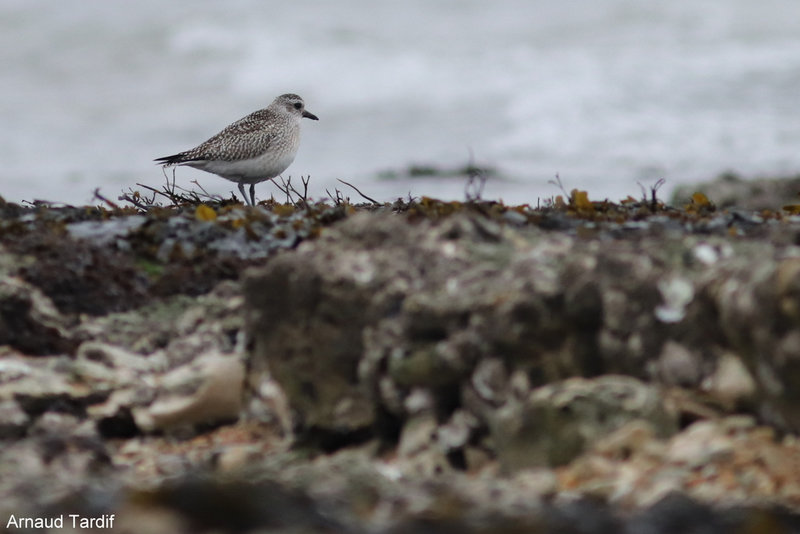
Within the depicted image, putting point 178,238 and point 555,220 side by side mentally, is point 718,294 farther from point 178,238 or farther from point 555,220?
point 178,238

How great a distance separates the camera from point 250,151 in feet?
45.2

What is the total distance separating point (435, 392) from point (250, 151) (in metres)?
9.26

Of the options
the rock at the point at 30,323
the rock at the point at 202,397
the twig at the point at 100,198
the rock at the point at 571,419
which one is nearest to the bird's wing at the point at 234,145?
the twig at the point at 100,198

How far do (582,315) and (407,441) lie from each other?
0.99m

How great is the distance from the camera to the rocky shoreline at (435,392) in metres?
4.11

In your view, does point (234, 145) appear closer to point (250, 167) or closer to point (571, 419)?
point (250, 167)

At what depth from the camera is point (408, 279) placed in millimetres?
5289

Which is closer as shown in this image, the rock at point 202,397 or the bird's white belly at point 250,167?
the rock at point 202,397

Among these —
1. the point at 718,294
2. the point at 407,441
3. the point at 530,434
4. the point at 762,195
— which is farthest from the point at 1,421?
the point at 762,195

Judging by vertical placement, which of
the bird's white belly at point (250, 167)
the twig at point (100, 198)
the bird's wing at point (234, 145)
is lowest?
the twig at point (100, 198)

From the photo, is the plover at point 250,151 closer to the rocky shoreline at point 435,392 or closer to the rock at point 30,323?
the rock at point 30,323

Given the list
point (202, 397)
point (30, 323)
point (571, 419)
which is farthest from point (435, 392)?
point (30, 323)

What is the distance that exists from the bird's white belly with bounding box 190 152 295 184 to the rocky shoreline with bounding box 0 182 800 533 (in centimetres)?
709

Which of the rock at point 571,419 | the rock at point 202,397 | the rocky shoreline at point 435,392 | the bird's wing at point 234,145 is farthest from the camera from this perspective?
the bird's wing at point 234,145
